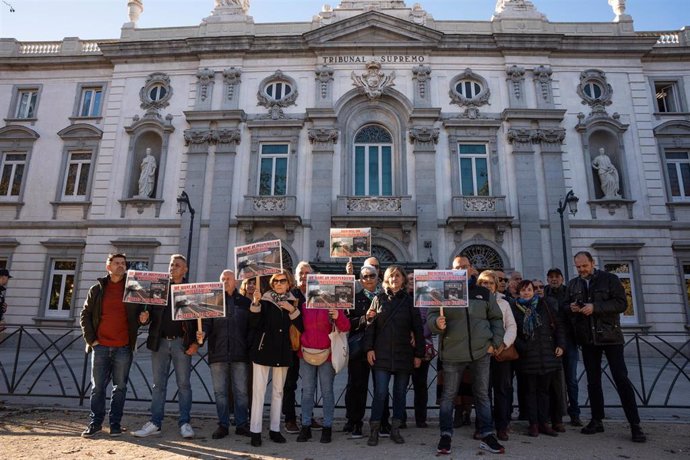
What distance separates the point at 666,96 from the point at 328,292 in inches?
862

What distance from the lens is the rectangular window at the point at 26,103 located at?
20562mm

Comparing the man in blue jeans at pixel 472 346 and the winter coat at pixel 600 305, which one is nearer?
the man in blue jeans at pixel 472 346

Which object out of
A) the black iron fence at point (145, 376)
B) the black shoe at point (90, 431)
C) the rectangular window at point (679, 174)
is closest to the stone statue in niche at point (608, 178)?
the rectangular window at point (679, 174)

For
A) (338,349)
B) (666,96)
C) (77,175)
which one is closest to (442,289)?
(338,349)

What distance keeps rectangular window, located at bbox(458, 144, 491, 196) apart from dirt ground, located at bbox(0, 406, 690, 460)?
1267cm

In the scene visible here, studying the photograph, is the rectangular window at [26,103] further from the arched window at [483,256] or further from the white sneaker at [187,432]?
the arched window at [483,256]

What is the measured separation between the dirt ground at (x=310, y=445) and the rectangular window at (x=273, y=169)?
1306 cm

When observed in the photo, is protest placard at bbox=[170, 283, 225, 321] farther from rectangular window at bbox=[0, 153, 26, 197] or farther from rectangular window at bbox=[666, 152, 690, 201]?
rectangular window at bbox=[666, 152, 690, 201]

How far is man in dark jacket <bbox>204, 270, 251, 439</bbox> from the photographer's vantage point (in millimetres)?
5723

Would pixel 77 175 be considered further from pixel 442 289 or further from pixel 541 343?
pixel 541 343

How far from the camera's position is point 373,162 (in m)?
18.8

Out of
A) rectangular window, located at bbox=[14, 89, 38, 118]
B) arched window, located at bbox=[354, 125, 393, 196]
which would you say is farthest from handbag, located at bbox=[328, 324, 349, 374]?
rectangular window, located at bbox=[14, 89, 38, 118]

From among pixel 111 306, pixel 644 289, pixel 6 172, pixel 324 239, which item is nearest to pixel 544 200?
pixel 644 289

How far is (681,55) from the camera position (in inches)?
768
